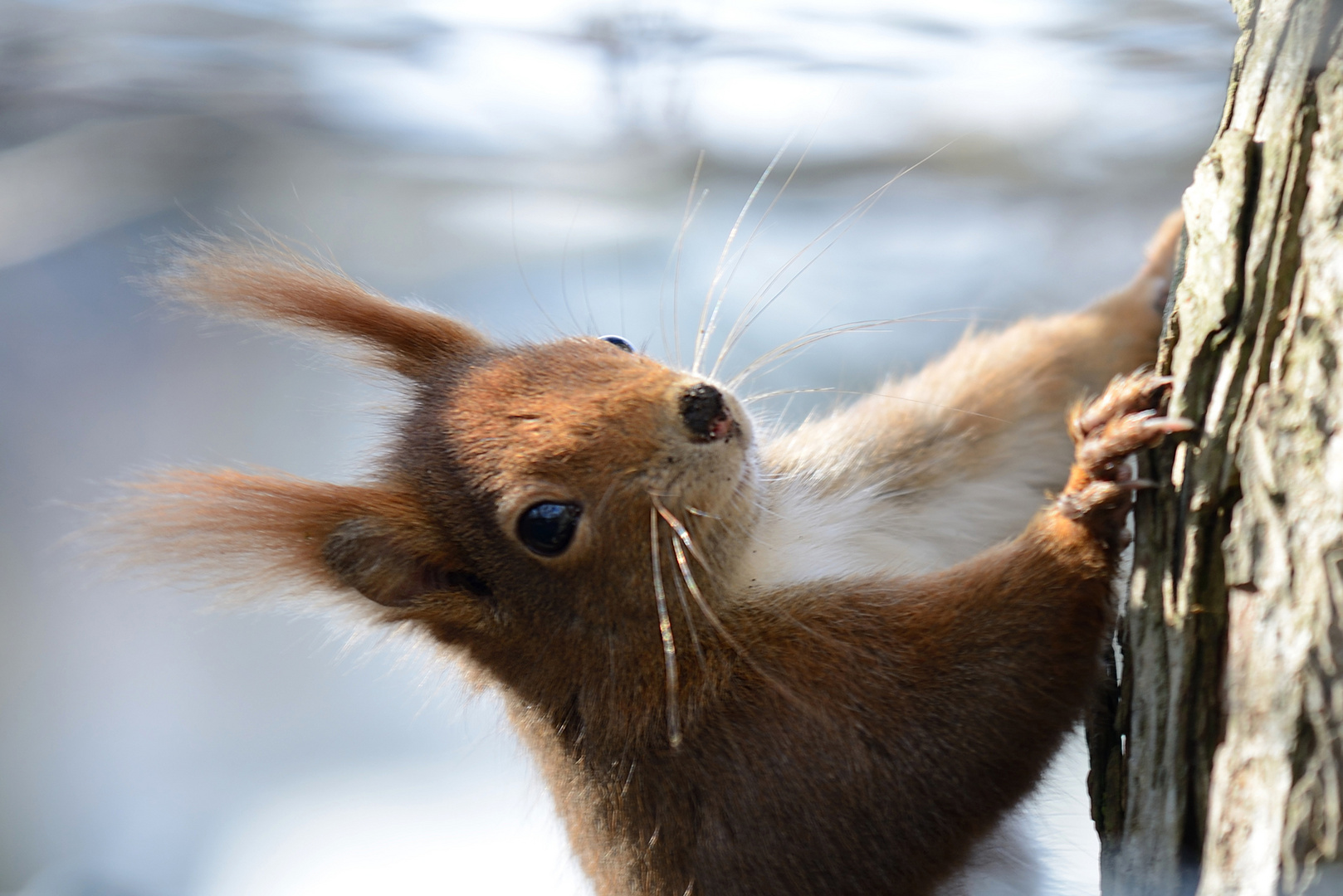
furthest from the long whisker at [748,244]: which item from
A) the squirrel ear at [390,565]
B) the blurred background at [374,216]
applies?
the squirrel ear at [390,565]

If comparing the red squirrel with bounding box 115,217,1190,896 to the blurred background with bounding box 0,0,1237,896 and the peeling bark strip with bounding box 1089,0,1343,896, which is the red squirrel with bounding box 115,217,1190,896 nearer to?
the peeling bark strip with bounding box 1089,0,1343,896

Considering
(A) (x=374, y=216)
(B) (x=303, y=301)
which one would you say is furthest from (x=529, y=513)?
(A) (x=374, y=216)

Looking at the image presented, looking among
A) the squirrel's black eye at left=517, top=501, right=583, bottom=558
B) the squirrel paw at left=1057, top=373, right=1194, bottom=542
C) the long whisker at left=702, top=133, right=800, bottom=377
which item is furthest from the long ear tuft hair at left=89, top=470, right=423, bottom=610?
the squirrel paw at left=1057, top=373, right=1194, bottom=542

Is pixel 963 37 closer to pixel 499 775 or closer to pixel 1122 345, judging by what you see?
pixel 1122 345

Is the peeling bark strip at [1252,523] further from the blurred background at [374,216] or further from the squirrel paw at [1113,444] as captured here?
the blurred background at [374,216]

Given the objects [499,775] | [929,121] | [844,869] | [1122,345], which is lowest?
[499,775]

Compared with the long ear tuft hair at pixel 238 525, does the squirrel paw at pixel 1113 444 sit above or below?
above

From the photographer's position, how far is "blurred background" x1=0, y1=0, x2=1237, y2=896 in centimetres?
228

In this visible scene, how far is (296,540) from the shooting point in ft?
3.48

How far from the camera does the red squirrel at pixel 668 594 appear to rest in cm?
102

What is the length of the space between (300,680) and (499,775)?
0.69m

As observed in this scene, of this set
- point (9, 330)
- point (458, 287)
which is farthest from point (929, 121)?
point (9, 330)

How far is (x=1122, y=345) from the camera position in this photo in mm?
1587

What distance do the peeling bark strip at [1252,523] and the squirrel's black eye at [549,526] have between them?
0.59m
